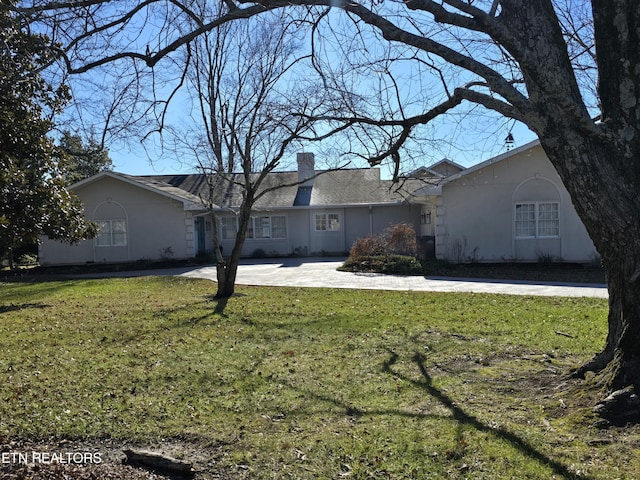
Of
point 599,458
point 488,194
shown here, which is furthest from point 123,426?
point 488,194

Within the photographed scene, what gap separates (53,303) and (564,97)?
12343 mm

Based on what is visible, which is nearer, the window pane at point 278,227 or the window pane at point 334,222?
the window pane at point 334,222

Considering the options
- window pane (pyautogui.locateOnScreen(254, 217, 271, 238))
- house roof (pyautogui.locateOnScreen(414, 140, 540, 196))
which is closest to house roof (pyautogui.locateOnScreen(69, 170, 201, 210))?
window pane (pyautogui.locateOnScreen(254, 217, 271, 238))

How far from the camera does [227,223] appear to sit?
27.5 metres

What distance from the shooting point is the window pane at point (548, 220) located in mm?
18766

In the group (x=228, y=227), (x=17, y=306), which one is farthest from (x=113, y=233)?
(x=17, y=306)

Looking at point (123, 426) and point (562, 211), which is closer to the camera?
point (123, 426)

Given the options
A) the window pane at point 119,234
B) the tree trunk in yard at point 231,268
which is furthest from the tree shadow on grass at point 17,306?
the window pane at point 119,234

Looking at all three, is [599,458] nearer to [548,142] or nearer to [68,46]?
[548,142]

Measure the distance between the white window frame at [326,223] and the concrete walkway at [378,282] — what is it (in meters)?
5.83

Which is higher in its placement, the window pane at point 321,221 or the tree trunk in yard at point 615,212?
the window pane at point 321,221

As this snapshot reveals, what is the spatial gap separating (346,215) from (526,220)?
10.2 meters

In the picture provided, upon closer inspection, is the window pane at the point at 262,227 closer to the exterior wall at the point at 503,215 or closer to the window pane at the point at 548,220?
the exterior wall at the point at 503,215

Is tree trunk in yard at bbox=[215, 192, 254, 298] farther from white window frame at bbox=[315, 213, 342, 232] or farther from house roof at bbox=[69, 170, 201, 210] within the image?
white window frame at bbox=[315, 213, 342, 232]
